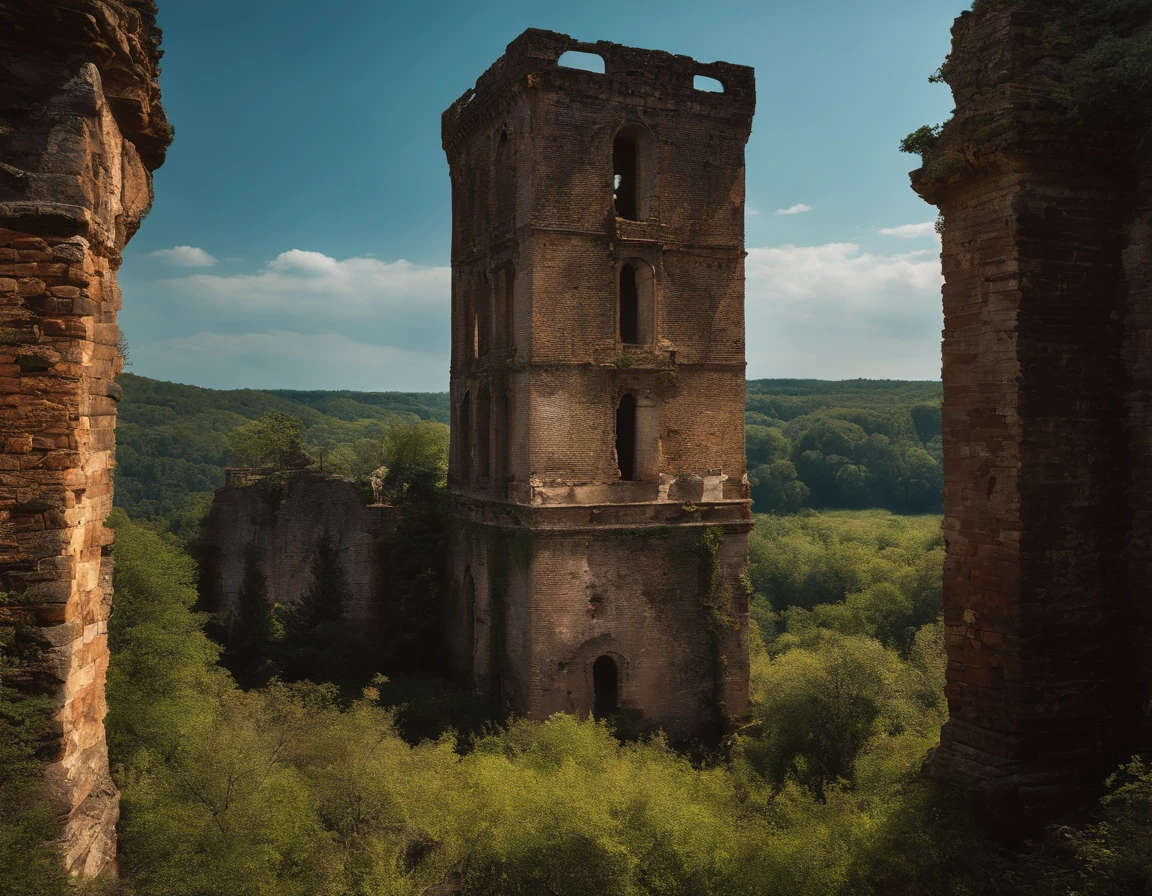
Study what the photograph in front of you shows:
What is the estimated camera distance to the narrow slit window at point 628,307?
63.9 feet

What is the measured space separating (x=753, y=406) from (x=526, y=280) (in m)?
94.7

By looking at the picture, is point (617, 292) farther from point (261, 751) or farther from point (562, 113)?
point (261, 751)

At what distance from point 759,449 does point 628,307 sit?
59927 millimetres

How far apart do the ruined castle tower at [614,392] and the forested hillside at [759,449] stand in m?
40.3

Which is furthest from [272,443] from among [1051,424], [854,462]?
[854,462]

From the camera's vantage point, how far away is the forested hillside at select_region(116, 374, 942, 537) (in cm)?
6138

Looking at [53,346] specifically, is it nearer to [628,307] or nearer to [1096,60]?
[1096,60]

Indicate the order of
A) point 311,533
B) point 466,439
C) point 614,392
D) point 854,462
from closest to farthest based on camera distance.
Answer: point 614,392 → point 466,439 → point 311,533 → point 854,462

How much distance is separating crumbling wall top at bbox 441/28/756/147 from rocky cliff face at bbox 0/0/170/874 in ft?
44.5

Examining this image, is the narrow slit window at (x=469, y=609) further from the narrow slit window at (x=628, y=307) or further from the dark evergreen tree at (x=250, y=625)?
the narrow slit window at (x=628, y=307)

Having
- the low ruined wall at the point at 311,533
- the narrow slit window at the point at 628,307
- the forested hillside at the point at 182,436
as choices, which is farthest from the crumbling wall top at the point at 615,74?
the forested hillside at the point at 182,436

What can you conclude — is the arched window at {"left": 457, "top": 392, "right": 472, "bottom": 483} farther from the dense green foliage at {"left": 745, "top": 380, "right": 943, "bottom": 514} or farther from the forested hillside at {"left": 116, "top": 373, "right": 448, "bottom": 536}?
the dense green foliage at {"left": 745, "top": 380, "right": 943, "bottom": 514}

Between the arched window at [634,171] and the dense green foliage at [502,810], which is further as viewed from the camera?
the arched window at [634,171]

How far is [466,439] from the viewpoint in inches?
874
